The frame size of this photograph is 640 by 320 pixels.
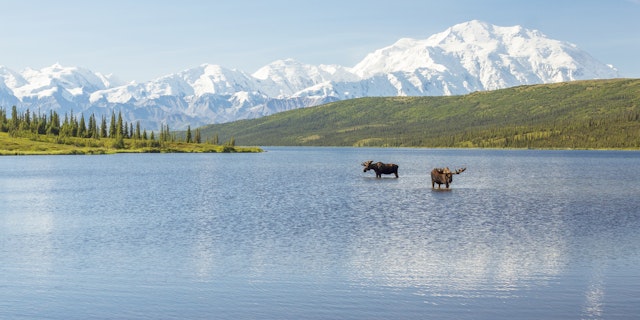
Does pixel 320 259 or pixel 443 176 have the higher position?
pixel 443 176

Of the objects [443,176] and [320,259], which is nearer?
[320,259]

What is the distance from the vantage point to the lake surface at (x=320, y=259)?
27.8 metres

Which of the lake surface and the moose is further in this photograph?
the moose

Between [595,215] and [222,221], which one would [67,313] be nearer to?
[222,221]

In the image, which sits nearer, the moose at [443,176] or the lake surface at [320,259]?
the lake surface at [320,259]

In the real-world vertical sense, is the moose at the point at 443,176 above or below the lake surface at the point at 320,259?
above

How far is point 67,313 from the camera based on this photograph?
2683cm

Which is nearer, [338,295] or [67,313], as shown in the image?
[67,313]

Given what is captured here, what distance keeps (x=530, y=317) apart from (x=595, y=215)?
128ft

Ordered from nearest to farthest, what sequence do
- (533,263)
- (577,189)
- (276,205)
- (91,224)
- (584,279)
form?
(584,279)
(533,263)
(91,224)
(276,205)
(577,189)

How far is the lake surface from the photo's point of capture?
27.8 metres

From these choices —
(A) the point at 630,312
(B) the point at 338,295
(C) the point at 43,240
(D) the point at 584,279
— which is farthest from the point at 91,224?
(A) the point at 630,312

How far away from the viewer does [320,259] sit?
1503 inches

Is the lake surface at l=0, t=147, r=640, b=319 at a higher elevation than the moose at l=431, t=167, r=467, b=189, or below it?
below
